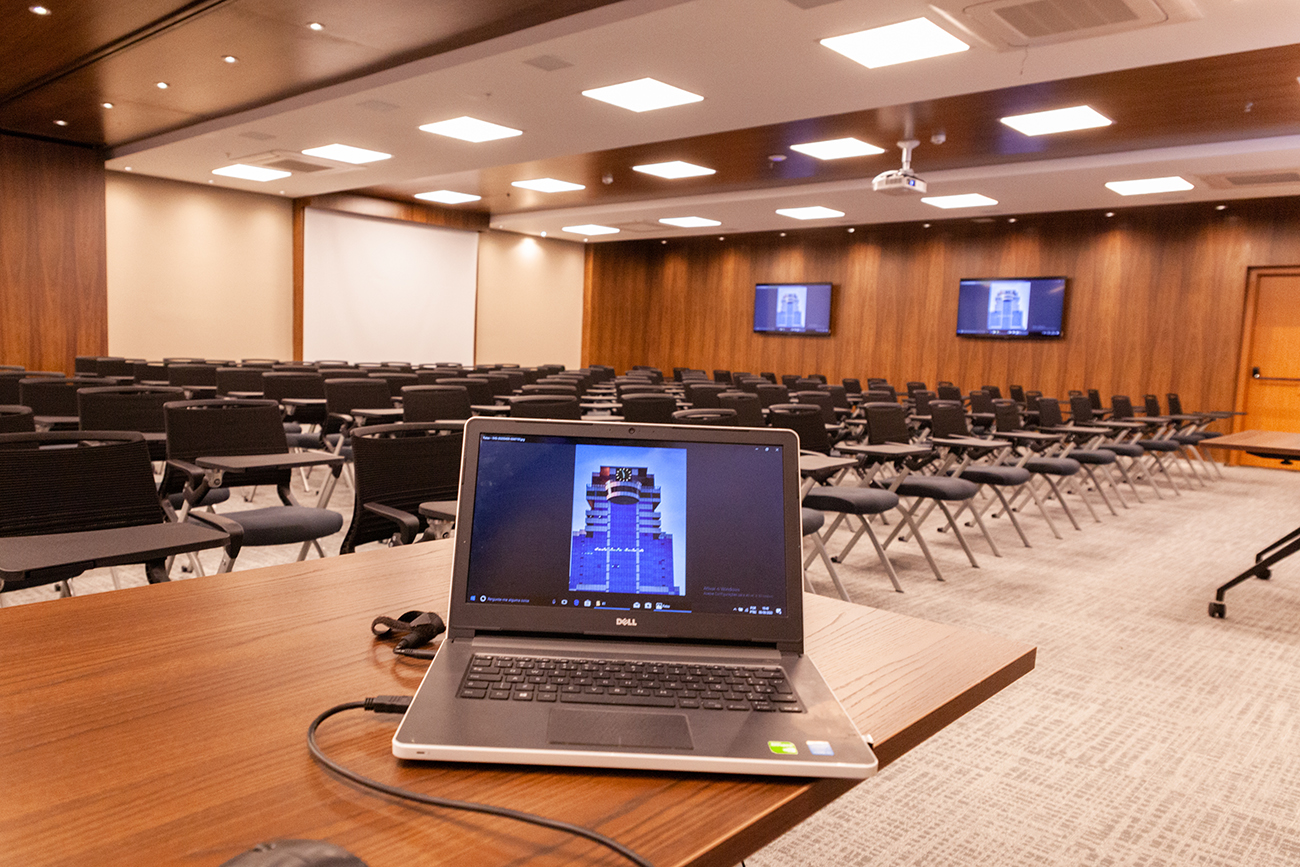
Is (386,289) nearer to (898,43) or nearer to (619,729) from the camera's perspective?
(898,43)

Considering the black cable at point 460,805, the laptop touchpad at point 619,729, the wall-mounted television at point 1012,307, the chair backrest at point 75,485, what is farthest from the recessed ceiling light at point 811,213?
the black cable at point 460,805

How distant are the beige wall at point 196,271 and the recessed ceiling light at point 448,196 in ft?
7.23

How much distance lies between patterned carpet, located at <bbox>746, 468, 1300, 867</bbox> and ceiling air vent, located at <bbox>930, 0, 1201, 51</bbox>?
3237 mm

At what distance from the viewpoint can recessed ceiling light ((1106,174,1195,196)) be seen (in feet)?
31.5

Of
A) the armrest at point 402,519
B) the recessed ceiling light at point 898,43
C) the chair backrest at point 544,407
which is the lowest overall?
the armrest at point 402,519

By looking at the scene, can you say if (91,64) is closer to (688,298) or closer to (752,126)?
(752,126)

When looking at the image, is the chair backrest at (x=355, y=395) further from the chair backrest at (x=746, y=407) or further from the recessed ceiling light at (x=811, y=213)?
the recessed ceiling light at (x=811, y=213)

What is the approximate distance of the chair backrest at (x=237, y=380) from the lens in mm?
6661

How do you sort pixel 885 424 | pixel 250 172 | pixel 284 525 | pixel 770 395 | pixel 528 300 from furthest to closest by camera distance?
pixel 528 300 < pixel 250 172 < pixel 770 395 < pixel 885 424 < pixel 284 525

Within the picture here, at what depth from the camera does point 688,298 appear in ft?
57.8

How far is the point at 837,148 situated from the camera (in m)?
9.34

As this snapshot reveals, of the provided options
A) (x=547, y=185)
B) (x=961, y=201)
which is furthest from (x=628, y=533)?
(x=547, y=185)

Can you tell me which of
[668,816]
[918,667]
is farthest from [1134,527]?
[668,816]

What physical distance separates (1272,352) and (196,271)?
15.2 metres
